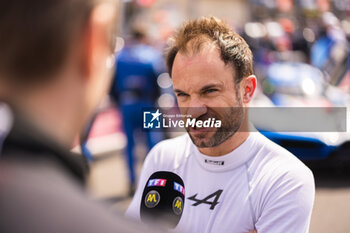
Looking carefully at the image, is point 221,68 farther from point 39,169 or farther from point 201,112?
point 39,169

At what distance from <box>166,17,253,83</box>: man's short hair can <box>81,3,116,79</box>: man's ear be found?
0.63 metres

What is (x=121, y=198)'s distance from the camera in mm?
4062

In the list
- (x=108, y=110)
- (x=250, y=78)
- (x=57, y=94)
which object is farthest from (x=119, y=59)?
(x=57, y=94)

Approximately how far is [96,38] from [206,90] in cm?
70

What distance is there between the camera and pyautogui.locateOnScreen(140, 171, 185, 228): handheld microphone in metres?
1.16

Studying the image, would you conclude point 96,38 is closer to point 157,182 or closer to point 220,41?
point 220,41

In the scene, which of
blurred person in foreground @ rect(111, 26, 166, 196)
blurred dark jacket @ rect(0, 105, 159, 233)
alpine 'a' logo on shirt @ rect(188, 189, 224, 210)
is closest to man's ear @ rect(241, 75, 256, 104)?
alpine 'a' logo on shirt @ rect(188, 189, 224, 210)

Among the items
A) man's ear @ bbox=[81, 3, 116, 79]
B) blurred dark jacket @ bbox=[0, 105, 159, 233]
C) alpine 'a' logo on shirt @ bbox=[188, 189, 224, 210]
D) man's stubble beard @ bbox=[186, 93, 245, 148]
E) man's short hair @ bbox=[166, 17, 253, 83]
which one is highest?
man's short hair @ bbox=[166, 17, 253, 83]

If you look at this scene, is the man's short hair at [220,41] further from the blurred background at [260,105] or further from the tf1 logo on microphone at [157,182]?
the tf1 logo on microphone at [157,182]

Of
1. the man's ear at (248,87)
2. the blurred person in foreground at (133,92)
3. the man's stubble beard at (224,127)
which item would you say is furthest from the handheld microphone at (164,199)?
the blurred person in foreground at (133,92)

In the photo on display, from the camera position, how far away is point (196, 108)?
1.20m

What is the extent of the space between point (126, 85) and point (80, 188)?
3690 mm

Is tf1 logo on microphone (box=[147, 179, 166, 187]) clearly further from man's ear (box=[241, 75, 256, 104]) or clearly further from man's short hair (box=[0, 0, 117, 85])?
man's short hair (box=[0, 0, 117, 85])

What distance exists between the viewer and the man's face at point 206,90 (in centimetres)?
118
